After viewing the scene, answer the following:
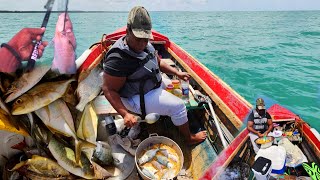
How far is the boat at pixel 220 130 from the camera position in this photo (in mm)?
2688

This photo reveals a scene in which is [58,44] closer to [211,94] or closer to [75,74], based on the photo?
[75,74]

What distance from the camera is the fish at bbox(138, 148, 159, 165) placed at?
9.16 feet

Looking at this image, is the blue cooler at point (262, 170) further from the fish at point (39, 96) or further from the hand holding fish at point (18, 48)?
the hand holding fish at point (18, 48)

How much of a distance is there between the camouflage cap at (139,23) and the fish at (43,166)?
141 centimetres

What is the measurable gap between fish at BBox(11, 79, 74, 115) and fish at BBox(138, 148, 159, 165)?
147cm

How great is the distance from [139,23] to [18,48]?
1.29 meters

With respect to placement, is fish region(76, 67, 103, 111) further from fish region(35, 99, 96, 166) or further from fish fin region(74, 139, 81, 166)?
fish fin region(74, 139, 81, 166)

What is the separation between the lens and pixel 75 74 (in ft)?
5.44

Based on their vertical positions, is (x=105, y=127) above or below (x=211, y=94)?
below

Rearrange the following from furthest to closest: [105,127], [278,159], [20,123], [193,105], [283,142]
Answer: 1. [193,105]
2. [105,127]
3. [283,142]
4. [278,159]
5. [20,123]

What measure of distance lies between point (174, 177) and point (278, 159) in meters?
1.07

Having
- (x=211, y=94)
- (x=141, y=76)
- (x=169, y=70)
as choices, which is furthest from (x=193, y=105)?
(x=141, y=76)

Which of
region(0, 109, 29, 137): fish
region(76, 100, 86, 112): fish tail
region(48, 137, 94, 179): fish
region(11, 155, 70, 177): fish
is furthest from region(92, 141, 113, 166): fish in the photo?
region(0, 109, 29, 137): fish

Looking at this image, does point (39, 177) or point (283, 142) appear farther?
point (283, 142)
